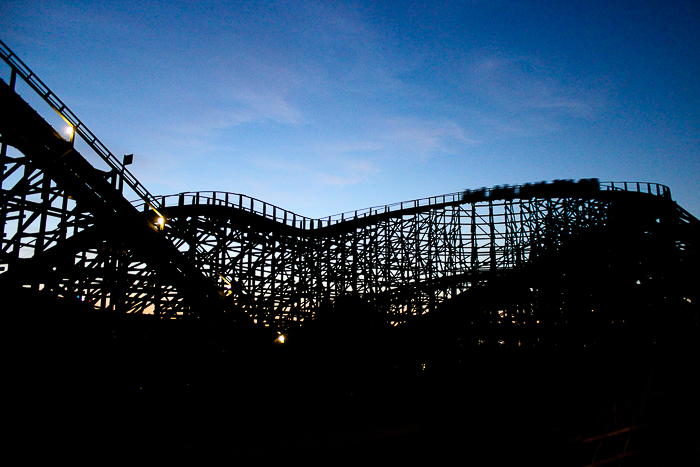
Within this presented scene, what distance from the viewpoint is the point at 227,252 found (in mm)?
15805

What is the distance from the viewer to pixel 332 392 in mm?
10266

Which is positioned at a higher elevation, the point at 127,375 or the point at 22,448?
the point at 127,375

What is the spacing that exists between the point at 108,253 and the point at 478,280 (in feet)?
33.5

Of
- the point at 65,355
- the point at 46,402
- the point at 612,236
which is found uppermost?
the point at 612,236

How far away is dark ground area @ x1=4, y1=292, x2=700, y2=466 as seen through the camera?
25.8ft

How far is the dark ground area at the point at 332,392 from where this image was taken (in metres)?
7.86

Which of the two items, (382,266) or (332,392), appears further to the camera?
(382,266)

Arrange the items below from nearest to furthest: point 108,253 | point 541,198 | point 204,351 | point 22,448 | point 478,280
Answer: point 22,448, point 204,351, point 108,253, point 478,280, point 541,198

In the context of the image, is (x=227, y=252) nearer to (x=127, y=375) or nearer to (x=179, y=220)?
(x=179, y=220)

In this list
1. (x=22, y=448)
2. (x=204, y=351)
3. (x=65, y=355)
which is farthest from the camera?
(x=204, y=351)

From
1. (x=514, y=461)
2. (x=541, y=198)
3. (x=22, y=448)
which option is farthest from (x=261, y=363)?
(x=541, y=198)

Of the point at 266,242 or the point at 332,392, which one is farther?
the point at 266,242

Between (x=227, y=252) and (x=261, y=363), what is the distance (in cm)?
701

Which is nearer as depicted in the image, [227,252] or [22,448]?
[22,448]
